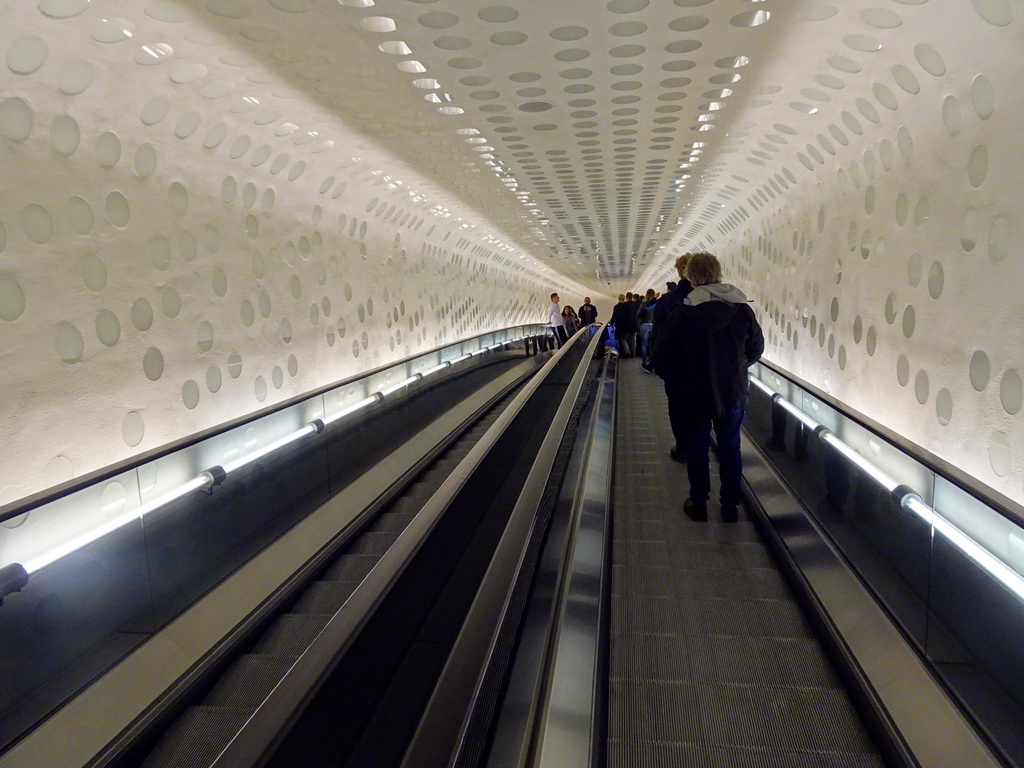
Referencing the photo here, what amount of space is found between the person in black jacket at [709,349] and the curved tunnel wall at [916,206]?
48.7 inches

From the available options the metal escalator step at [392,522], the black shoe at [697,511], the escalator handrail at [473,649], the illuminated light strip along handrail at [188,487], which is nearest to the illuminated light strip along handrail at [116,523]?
the illuminated light strip along handrail at [188,487]

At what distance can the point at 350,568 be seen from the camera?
4844 mm

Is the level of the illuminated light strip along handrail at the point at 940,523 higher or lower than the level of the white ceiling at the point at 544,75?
lower

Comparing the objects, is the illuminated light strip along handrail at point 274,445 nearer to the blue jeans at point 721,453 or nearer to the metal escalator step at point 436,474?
the metal escalator step at point 436,474

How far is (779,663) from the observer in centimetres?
312

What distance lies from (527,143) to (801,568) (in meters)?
5.95

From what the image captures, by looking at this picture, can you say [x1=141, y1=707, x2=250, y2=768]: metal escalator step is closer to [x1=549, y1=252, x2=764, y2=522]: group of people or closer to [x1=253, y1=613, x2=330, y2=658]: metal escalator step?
[x1=253, y1=613, x2=330, y2=658]: metal escalator step

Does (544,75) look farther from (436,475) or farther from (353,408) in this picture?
(436,475)

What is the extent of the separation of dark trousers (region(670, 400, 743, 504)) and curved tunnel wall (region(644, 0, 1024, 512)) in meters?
1.31

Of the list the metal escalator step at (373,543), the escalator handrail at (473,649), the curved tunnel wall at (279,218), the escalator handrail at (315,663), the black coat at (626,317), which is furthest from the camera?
the black coat at (626,317)

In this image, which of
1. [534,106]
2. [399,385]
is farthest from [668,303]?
[399,385]

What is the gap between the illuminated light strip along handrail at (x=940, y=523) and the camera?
2.37 meters

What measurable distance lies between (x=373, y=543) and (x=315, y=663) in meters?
3.70

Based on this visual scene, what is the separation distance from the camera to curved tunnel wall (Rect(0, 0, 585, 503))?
4023 millimetres
